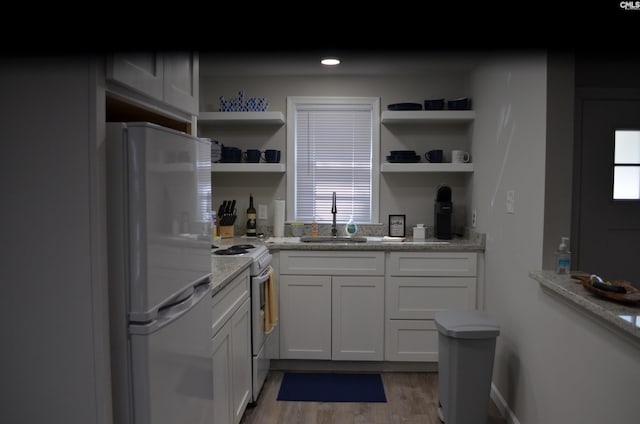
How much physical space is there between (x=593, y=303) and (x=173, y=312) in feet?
4.75

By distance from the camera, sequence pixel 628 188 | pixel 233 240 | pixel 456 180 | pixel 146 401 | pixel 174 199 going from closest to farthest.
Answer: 1. pixel 146 401
2. pixel 174 199
3. pixel 628 188
4. pixel 233 240
5. pixel 456 180

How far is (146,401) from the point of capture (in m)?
1.27

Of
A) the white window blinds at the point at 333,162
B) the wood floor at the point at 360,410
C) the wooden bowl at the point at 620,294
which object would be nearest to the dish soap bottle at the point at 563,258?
the wooden bowl at the point at 620,294

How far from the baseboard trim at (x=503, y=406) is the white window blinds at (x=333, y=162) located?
1.64 meters

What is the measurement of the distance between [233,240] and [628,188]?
101 inches

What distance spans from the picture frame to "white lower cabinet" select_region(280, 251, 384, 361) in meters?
0.55

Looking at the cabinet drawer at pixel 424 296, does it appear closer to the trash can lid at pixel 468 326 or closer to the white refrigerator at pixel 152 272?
the trash can lid at pixel 468 326

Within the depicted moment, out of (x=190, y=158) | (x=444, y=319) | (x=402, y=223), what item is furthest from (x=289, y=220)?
(x=190, y=158)

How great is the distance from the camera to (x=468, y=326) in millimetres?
2496

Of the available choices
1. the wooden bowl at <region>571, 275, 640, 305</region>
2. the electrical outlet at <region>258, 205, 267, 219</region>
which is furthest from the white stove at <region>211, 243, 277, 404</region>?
the wooden bowl at <region>571, 275, 640, 305</region>

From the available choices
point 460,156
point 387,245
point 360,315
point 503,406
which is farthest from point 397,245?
point 503,406

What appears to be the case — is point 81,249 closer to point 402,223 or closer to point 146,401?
point 146,401

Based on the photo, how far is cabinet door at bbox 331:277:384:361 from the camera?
133 inches

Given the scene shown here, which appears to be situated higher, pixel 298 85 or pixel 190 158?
pixel 298 85
